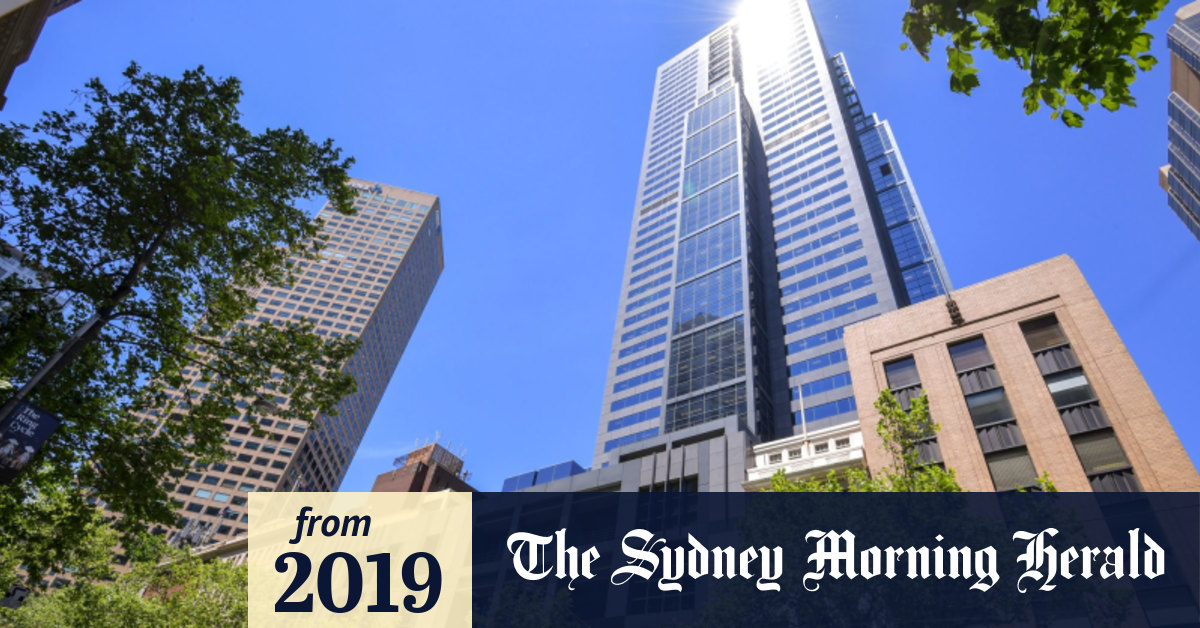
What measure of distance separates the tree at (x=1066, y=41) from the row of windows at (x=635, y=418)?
6506cm

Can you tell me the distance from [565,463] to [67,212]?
64861 millimetres

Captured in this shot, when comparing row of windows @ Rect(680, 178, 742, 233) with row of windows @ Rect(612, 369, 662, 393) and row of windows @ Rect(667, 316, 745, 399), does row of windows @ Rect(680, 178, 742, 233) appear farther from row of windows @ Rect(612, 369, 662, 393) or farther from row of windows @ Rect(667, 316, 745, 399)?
row of windows @ Rect(612, 369, 662, 393)

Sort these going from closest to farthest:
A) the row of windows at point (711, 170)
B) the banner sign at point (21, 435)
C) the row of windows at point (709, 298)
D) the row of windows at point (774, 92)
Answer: the banner sign at point (21, 435)
the row of windows at point (709, 298)
the row of windows at point (711, 170)
the row of windows at point (774, 92)

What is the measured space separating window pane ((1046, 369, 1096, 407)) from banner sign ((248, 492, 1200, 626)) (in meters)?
5.12

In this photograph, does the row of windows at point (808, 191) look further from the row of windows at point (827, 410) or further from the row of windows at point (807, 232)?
the row of windows at point (827, 410)

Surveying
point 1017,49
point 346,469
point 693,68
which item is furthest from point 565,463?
point 693,68

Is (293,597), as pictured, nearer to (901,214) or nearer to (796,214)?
(796,214)

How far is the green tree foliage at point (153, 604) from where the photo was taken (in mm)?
26516

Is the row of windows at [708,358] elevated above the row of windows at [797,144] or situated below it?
below

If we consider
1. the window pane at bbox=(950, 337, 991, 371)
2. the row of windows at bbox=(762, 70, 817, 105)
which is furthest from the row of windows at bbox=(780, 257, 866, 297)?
the row of windows at bbox=(762, 70, 817, 105)

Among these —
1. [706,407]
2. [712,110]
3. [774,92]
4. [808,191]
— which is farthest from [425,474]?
[774,92]

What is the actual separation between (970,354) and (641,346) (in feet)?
166

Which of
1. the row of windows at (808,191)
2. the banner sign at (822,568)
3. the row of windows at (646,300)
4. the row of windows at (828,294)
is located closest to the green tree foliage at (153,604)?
the banner sign at (822,568)

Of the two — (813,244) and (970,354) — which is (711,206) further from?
(970,354)
